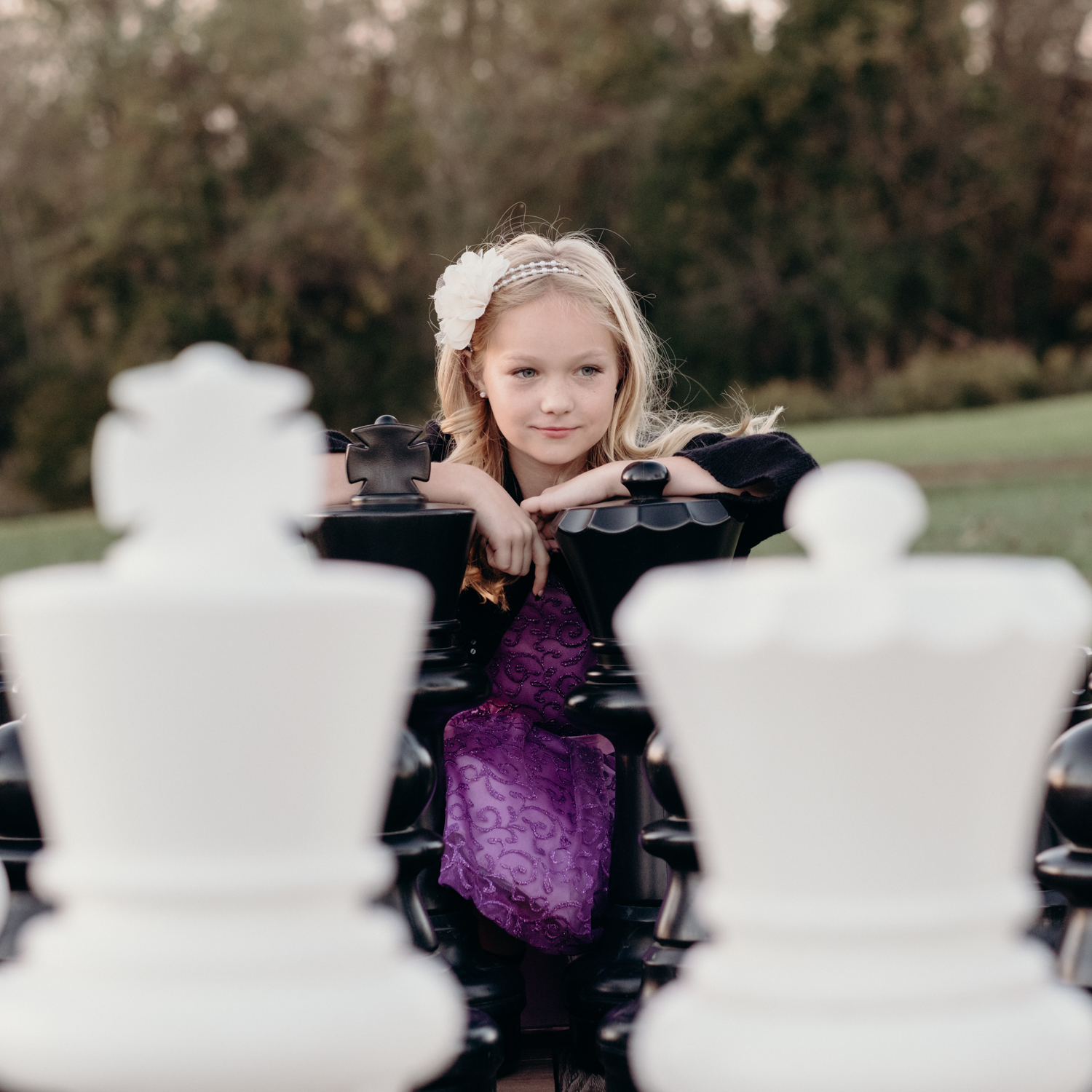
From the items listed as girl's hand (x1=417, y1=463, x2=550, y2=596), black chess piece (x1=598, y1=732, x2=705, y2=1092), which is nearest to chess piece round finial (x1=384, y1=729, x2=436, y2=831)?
black chess piece (x1=598, y1=732, x2=705, y2=1092)

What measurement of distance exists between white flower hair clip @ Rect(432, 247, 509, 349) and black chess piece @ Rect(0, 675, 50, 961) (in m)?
1.44

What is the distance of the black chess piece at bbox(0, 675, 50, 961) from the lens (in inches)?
51.3

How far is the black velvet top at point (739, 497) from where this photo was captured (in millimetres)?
1769

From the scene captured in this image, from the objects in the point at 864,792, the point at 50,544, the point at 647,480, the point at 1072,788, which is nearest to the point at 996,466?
the point at 50,544

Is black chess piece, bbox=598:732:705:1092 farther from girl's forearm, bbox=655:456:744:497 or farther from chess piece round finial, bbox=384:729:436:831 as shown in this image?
girl's forearm, bbox=655:456:744:497

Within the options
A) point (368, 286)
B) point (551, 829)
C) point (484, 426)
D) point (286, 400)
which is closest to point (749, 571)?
point (286, 400)

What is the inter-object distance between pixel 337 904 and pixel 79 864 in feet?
0.39

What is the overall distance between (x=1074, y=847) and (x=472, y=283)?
5.54 feet

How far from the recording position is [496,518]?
172cm

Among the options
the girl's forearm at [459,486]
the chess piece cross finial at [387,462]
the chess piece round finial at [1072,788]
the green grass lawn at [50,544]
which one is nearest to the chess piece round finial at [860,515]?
the chess piece round finial at [1072,788]

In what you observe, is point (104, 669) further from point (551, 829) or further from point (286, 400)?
point (551, 829)

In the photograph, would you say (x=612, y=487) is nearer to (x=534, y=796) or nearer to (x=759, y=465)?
(x=759, y=465)

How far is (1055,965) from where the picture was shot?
1179 mm

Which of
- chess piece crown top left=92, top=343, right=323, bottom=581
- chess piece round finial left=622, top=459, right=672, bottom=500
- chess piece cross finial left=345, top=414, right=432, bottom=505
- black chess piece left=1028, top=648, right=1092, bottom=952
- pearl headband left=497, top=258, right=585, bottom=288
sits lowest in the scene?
black chess piece left=1028, top=648, right=1092, bottom=952
